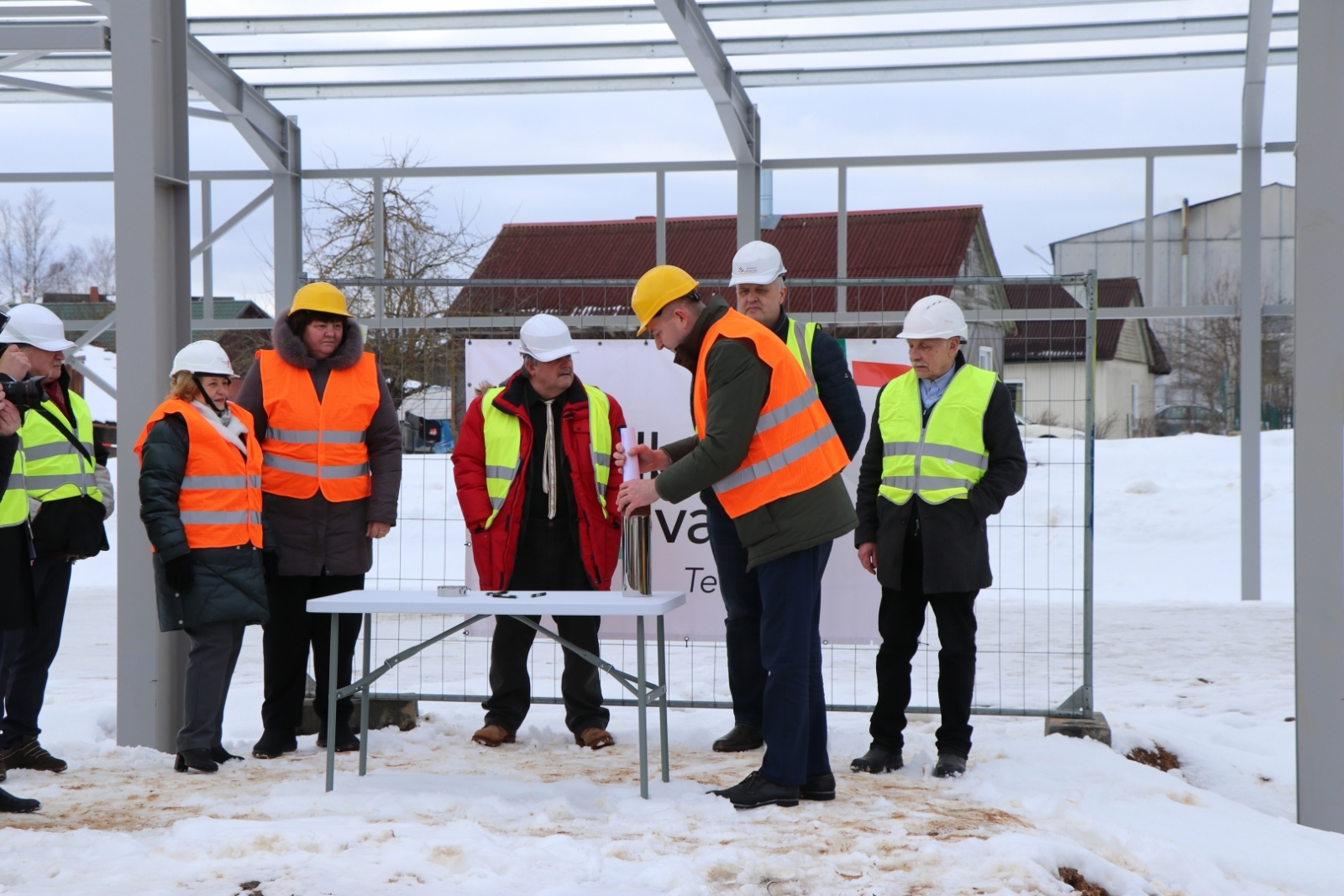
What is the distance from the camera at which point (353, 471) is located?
217 inches

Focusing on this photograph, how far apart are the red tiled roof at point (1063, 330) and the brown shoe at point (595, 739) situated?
2.76 m

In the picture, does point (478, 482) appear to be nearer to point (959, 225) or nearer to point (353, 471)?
point (353, 471)

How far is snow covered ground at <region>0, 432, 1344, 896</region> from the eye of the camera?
363cm

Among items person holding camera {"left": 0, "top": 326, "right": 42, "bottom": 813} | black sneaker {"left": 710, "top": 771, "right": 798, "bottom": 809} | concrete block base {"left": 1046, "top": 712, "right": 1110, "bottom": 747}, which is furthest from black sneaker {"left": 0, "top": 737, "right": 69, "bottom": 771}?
concrete block base {"left": 1046, "top": 712, "right": 1110, "bottom": 747}

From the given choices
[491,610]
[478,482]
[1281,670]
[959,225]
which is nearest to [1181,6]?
[1281,670]

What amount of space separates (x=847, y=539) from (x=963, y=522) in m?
1.30

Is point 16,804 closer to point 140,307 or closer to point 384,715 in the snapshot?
point 384,715

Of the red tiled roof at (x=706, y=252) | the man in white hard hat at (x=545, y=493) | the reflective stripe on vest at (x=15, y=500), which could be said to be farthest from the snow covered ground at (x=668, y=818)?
the red tiled roof at (x=706, y=252)

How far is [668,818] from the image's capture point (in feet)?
13.9

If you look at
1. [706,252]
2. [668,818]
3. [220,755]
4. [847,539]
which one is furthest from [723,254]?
[668,818]

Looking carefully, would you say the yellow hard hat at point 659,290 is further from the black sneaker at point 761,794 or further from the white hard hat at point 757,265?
the black sneaker at point 761,794

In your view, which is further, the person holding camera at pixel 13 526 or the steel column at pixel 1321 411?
the steel column at pixel 1321 411

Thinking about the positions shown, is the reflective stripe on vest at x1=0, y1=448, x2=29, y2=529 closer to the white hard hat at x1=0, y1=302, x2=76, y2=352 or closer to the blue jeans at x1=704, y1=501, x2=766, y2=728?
the white hard hat at x1=0, y1=302, x2=76, y2=352

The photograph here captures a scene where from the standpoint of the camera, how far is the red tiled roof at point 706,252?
13.6m
